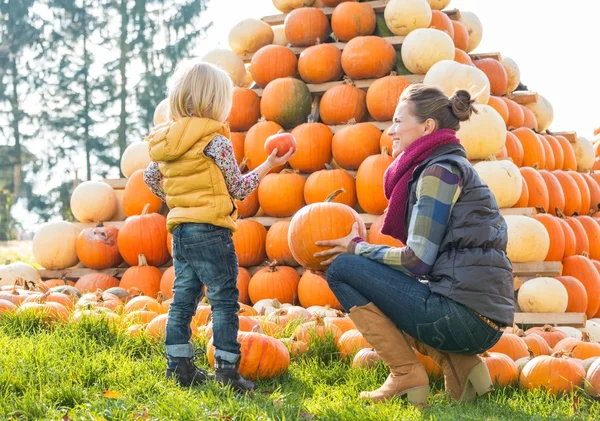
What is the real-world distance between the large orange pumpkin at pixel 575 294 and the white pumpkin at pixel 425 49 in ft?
6.50

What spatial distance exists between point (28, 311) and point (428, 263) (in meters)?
2.45

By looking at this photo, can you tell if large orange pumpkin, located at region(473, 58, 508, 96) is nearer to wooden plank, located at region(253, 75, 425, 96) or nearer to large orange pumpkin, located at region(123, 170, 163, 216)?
wooden plank, located at region(253, 75, 425, 96)

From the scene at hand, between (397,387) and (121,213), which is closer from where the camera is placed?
(397,387)

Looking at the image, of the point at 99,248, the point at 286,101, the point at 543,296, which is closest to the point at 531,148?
the point at 543,296

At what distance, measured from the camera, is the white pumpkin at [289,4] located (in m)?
7.32

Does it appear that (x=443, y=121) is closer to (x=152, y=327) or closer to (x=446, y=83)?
(x=152, y=327)

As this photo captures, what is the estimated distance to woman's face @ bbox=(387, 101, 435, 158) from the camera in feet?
10.2

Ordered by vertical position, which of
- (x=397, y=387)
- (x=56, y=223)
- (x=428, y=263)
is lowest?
(x=56, y=223)

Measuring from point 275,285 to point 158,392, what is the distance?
2.80 meters

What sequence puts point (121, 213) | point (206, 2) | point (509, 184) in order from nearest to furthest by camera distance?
point (509, 184) → point (121, 213) → point (206, 2)

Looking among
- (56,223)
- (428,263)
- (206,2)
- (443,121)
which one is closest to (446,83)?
(443,121)

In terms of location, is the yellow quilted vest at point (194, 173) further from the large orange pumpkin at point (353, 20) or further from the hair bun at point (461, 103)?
the large orange pumpkin at point (353, 20)

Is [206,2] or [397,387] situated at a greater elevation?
[206,2]

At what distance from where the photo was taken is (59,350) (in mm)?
3617
